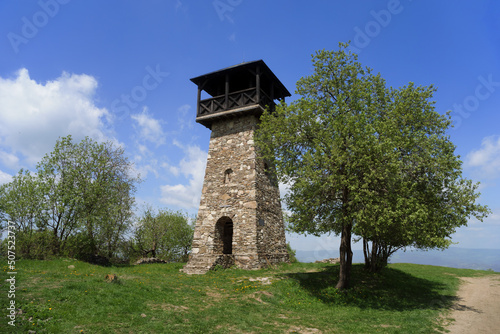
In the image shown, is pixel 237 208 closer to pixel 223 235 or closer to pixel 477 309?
pixel 223 235

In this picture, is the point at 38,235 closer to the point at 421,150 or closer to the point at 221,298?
the point at 221,298

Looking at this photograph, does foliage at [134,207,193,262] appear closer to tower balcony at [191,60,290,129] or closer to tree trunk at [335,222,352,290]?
tower balcony at [191,60,290,129]

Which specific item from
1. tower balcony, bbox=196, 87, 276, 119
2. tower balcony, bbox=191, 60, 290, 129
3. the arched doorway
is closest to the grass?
the arched doorway

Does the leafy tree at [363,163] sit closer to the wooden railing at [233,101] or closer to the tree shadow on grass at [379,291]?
the tree shadow on grass at [379,291]

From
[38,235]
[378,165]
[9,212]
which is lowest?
[38,235]

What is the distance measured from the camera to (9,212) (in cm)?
1709

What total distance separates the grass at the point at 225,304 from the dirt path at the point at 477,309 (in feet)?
1.58

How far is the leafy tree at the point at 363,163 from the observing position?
10.1m

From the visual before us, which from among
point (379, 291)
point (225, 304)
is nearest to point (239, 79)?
point (225, 304)

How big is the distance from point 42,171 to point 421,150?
21.6 m

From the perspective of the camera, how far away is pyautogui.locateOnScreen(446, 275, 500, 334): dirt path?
8.06m

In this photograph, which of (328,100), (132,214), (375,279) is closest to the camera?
(328,100)

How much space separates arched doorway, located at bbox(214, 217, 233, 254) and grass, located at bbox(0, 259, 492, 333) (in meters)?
2.92

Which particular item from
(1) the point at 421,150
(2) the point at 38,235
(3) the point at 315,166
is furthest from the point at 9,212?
(1) the point at 421,150
